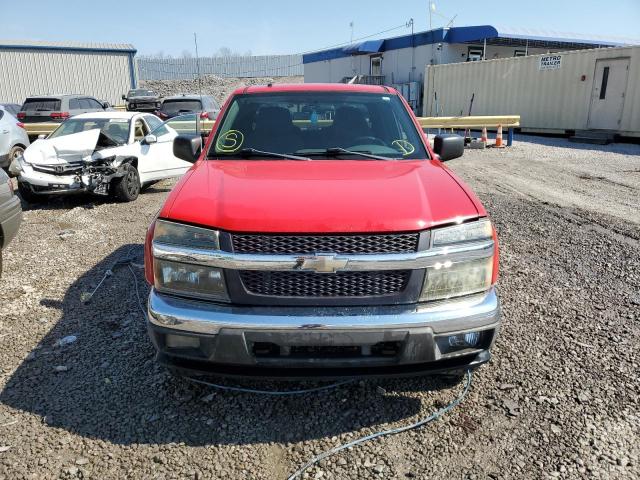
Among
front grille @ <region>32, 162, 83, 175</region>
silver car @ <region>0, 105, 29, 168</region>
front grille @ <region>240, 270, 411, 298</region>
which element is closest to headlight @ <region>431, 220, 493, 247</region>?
front grille @ <region>240, 270, 411, 298</region>

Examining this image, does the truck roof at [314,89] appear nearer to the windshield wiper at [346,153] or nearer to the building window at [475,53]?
the windshield wiper at [346,153]

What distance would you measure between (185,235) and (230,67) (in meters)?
59.1

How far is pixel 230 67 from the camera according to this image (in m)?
57.3

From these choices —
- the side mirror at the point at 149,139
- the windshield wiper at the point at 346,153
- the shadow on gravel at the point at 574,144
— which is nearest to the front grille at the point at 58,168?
the side mirror at the point at 149,139

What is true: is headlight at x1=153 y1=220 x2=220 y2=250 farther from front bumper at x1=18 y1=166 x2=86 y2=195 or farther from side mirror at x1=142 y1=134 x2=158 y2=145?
side mirror at x1=142 y1=134 x2=158 y2=145

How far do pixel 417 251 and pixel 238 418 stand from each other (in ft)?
4.53

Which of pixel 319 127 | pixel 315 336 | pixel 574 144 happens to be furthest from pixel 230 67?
pixel 315 336

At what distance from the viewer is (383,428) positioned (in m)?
2.70

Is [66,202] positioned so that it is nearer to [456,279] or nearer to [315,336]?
[315,336]

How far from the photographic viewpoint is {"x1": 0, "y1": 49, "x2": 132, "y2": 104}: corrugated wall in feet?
95.8

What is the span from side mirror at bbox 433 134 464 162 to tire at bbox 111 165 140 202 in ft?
19.7

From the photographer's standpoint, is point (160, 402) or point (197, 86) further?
point (197, 86)

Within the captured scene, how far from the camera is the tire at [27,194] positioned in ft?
26.5

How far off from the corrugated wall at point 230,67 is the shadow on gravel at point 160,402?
184 ft
